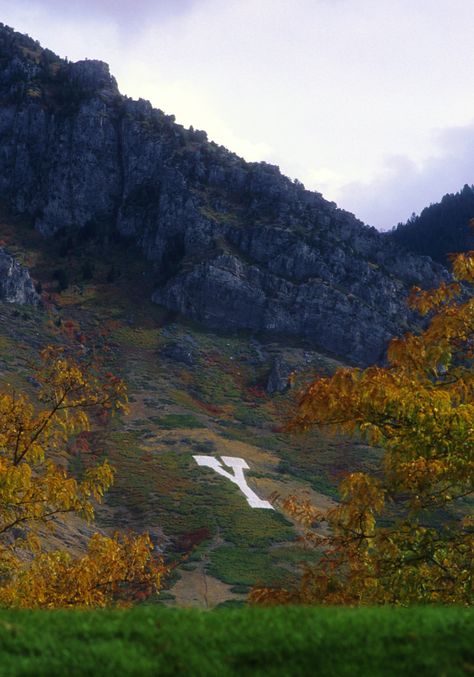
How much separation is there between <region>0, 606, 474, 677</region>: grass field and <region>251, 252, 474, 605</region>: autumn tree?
221 centimetres

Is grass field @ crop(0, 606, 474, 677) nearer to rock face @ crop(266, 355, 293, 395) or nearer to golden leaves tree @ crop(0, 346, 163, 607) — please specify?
golden leaves tree @ crop(0, 346, 163, 607)

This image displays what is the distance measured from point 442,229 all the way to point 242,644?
174 m

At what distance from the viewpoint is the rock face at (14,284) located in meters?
81.8

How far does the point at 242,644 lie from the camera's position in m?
4.72

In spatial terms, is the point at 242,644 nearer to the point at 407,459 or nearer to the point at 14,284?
the point at 407,459

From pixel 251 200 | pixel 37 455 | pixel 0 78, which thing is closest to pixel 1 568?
pixel 37 455

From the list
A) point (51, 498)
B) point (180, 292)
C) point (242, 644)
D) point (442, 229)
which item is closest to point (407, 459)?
point (242, 644)

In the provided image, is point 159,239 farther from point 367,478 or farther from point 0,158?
point 367,478

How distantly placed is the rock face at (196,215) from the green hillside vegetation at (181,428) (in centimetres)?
613

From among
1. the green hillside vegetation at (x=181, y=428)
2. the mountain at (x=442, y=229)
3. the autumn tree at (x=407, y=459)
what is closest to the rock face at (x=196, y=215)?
the green hillside vegetation at (x=181, y=428)

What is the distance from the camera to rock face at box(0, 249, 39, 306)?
81812 millimetres

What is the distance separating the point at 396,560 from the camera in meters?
7.49

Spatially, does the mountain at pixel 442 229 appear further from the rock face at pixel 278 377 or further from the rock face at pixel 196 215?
the rock face at pixel 278 377

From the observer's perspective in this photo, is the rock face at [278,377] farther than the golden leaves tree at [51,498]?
Yes
